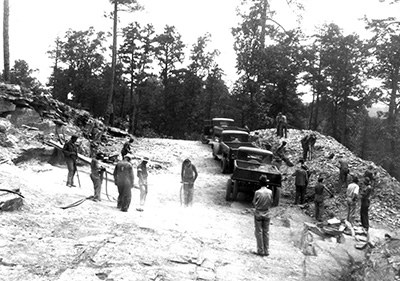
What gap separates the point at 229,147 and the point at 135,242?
36.4ft

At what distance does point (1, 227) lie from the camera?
6.36 m

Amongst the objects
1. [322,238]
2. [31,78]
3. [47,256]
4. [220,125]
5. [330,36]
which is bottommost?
[322,238]

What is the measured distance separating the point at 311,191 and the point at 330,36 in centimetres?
2385

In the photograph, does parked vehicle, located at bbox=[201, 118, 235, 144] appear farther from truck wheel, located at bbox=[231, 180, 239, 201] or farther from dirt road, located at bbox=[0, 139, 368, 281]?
dirt road, located at bbox=[0, 139, 368, 281]

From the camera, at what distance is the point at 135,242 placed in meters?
6.69

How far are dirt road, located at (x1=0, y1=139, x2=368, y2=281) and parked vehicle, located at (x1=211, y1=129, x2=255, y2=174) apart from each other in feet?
17.5

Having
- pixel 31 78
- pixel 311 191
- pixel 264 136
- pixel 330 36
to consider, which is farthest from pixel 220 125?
pixel 31 78

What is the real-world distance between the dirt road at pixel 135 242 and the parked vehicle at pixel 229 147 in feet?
17.5

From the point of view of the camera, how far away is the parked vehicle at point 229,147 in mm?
17112

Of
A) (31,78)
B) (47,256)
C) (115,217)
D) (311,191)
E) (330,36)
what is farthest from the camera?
(31,78)

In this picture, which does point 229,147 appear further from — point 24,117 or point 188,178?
point 24,117

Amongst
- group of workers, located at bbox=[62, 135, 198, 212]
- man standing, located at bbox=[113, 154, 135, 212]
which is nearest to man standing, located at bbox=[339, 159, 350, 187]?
group of workers, located at bbox=[62, 135, 198, 212]

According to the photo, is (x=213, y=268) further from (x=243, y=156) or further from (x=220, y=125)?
(x=220, y=125)

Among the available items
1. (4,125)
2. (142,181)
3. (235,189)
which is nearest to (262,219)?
(142,181)
